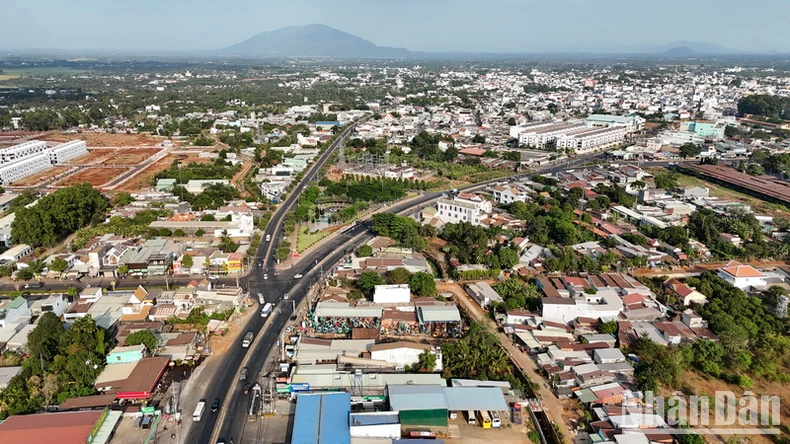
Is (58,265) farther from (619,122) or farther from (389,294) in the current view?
(619,122)

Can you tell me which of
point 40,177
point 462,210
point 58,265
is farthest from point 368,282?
point 40,177

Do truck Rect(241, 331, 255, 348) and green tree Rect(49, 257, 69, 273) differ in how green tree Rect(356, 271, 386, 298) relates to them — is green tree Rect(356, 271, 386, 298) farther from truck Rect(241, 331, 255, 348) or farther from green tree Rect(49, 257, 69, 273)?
green tree Rect(49, 257, 69, 273)

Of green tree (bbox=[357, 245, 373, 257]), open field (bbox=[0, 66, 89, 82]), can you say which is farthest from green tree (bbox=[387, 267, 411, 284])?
open field (bbox=[0, 66, 89, 82])

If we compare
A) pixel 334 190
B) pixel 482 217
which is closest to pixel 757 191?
pixel 482 217

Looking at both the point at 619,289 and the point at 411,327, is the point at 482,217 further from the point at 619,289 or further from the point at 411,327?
the point at 411,327

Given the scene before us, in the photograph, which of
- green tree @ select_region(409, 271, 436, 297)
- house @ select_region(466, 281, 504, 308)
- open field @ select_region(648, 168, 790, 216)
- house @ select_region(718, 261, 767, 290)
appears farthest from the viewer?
open field @ select_region(648, 168, 790, 216)

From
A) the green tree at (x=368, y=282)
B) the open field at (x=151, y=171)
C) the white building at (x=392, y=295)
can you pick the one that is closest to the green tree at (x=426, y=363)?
the white building at (x=392, y=295)
